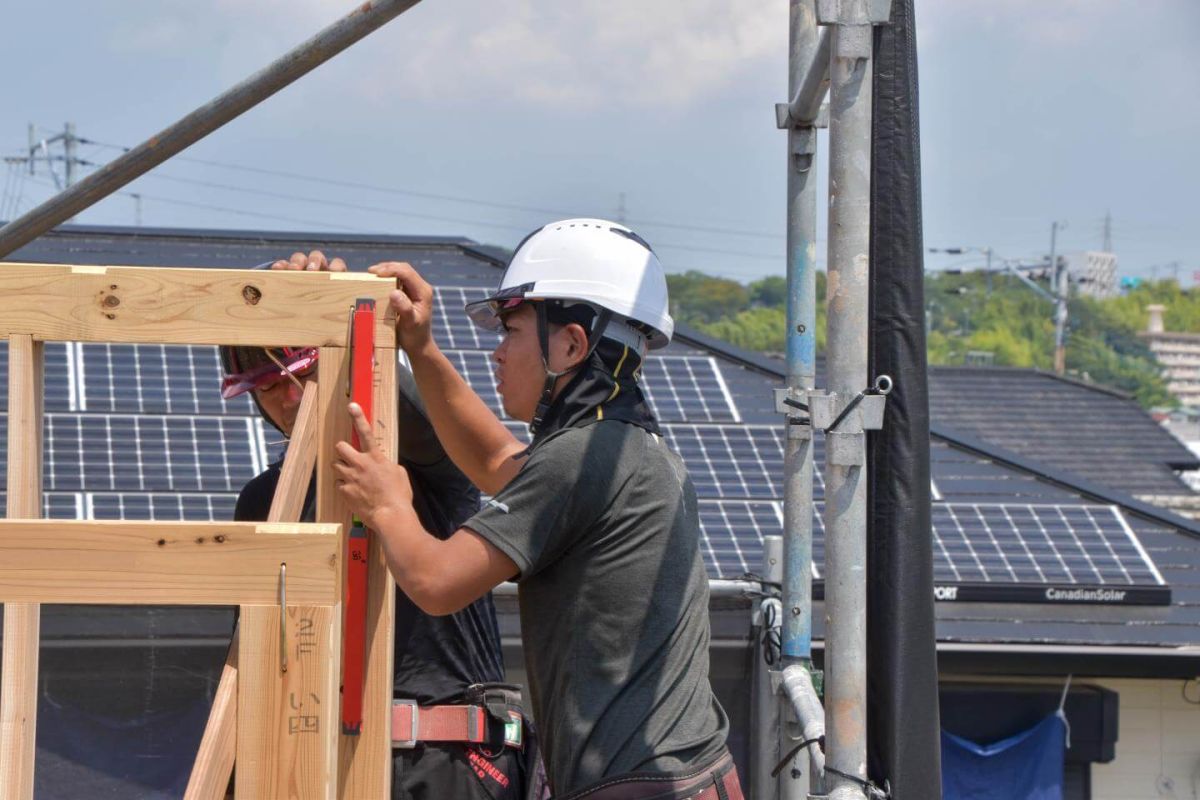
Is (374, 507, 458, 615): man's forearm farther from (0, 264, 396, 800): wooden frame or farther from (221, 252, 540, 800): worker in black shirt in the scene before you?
(221, 252, 540, 800): worker in black shirt

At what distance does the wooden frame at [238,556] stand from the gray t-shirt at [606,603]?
1.03 feet

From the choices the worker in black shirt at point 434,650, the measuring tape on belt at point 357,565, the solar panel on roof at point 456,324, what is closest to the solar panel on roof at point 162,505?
the solar panel on roof at point 456,324

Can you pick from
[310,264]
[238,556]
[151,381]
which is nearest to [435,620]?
[310,264]

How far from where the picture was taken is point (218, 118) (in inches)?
154

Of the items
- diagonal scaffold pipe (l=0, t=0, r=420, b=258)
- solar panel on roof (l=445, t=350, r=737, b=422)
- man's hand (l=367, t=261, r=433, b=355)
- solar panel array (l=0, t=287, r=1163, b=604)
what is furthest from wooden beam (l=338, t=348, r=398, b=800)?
solar panel on roof (l=445, t=350, r=737, b=422)

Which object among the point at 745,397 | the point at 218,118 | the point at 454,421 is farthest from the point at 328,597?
the point at 745,397

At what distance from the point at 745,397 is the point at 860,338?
6.81 meters

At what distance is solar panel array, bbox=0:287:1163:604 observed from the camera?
7.96 metres

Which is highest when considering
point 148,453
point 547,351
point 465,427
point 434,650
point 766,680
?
point 547,351

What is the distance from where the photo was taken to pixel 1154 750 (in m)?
9.27

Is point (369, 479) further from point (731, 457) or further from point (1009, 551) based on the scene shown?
point (1009, 551)

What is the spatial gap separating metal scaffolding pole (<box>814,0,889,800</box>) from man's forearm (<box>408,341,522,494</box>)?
34.9 inches

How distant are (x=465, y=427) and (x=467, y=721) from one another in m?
0.69

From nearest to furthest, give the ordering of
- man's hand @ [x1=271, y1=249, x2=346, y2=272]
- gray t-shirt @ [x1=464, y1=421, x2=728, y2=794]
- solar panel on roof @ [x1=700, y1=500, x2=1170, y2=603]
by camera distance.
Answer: gray t-shirt @ [x1=464, y1=421, x2=728, y2=794], man's hand @ [x1=271, y1=249, x2=346, y2=272], solar panel on roof @ [x1=700, y1=500, x2=1170, y2=603]
